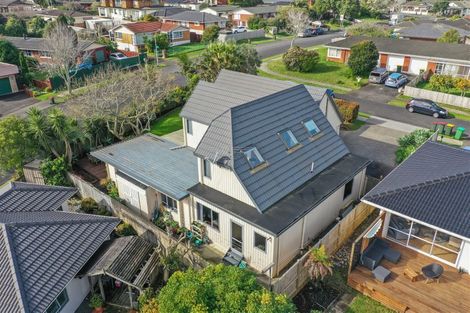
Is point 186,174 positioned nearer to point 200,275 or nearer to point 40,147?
point 200,275

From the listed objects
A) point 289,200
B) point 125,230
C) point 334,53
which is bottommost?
point 125,230

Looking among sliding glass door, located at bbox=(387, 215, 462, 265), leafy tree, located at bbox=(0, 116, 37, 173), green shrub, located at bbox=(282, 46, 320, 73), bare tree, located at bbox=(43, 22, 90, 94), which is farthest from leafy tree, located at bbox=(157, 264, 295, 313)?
green shrub, located at bbox=(282, 46, 320, 73)

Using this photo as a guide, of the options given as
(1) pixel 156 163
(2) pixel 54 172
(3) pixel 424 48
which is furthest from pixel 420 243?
(3) pixel 424 48

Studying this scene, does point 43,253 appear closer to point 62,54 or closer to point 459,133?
point 459,133

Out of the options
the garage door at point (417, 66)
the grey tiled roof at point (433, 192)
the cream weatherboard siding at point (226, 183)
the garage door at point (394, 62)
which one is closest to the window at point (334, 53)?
the garage door at point (394, 62)

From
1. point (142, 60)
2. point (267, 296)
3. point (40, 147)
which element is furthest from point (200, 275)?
point (142, 60)
